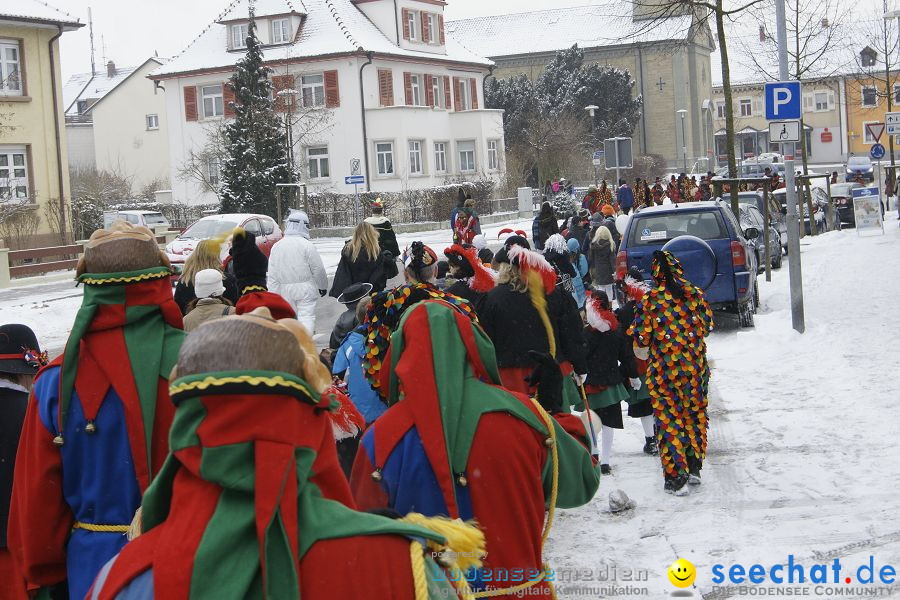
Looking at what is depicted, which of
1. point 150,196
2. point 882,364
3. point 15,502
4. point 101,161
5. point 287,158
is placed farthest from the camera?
point 101,161

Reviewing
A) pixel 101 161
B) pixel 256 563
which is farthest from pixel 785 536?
pixel 101 161

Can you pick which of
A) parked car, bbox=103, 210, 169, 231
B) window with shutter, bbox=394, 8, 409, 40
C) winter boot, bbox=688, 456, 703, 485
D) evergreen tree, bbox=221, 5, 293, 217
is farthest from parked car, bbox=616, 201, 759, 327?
window with shutter, bbox=394, 8, 409, 40

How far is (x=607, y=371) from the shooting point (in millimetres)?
8555

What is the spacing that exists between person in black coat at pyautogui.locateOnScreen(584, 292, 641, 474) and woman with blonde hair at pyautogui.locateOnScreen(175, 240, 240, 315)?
2800 mm

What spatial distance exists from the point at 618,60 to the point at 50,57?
52689 mm

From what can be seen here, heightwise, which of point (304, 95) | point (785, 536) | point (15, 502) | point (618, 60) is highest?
point (618, 60)

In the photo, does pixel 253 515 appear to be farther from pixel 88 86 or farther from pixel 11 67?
pixel 88 86

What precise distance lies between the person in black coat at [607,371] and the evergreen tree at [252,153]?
114ft

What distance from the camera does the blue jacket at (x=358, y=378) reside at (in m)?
5.50

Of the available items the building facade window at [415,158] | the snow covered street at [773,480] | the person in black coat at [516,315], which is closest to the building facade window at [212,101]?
the building facade window at [415,158]

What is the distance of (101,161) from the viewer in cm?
6969

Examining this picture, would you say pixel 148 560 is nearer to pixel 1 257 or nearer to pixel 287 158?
pixel 1 257

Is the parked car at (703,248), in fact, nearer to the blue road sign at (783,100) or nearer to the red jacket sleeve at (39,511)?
the blue road sign at (783,100)

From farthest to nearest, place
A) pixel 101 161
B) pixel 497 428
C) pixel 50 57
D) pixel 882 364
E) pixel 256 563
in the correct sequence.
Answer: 1. pixel 101 161
2. pixel 50 57
3. pixel 882 364
4. pixel 497 428
5. pixel 256 563
